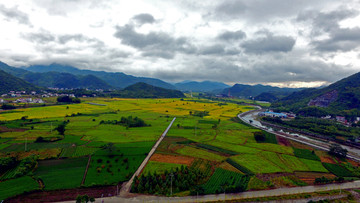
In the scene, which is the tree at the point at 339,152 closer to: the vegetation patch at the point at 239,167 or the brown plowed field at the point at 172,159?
the vegetation patch at the point at 239,167

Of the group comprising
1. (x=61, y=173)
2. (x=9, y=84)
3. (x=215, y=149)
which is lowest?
(x=61, y=173)

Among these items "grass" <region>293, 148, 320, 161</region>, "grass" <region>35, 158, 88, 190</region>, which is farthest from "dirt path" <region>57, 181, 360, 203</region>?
"grass" <region>293, 148, 320, 161</region>

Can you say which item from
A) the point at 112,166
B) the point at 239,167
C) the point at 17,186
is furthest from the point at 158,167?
the point at 17,186

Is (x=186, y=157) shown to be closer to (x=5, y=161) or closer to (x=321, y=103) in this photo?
(x=5, y=161)

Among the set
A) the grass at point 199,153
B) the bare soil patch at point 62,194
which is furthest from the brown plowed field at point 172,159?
the bare soil patch at point 62,194

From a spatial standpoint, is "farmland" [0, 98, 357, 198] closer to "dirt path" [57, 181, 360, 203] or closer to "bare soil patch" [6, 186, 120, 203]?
"bare soil patch" [6, 186, 120, 203]

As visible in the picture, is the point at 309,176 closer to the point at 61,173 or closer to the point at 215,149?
the point at 215,149

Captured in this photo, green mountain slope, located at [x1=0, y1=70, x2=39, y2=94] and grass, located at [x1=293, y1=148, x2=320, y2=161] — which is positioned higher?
green mountain slope, located at [x1=0, y1=70, x2=39, y2=94]

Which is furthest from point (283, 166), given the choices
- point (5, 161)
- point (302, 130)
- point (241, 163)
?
point (5, 161)
